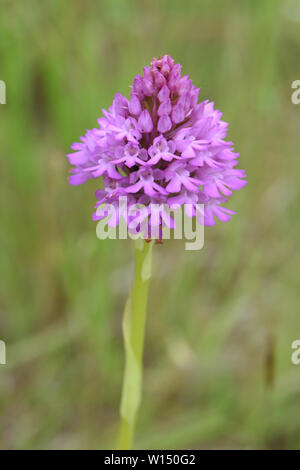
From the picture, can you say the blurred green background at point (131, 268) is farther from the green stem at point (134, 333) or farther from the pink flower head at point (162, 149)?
the pink flower head at point (162, 149)

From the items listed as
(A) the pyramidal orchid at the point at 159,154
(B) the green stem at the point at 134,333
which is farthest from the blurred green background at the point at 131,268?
(A) the pyramidal orchid at the point at 159,154

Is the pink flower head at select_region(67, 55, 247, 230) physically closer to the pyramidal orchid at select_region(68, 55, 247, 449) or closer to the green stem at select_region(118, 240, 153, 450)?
the pyramidal orchid at select_region(68, 55, 247, 449)

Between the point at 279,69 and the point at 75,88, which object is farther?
the point at 279,69

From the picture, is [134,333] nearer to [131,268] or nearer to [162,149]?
[162,149]

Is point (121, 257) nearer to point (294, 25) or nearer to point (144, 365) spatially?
point (144, 365)

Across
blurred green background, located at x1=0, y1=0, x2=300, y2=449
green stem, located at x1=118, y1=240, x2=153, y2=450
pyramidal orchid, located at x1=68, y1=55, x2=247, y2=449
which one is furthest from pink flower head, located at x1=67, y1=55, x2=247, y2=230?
blurred green background, located at x1=0, y1=0, x2=300, y2=449
